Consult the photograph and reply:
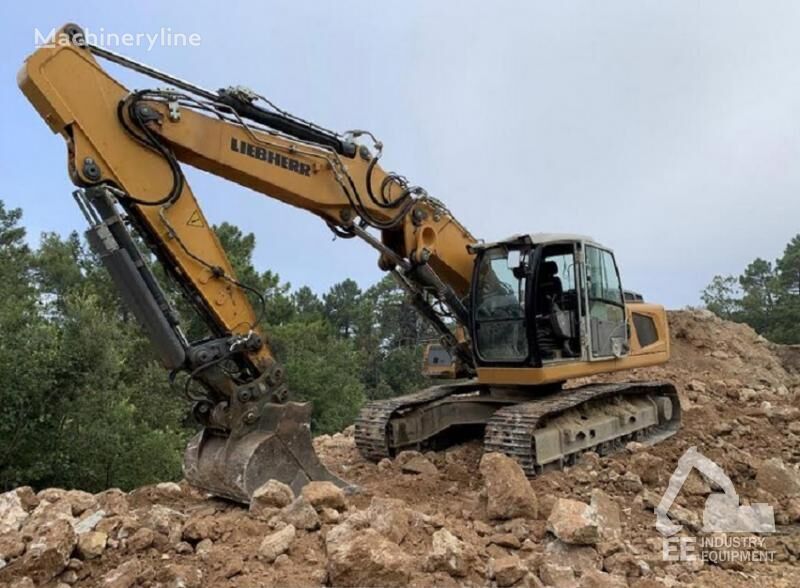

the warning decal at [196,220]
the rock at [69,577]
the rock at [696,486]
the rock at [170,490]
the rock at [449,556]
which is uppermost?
the warning decal at [196,220]

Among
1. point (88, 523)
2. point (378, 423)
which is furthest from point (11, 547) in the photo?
point (378, 423)

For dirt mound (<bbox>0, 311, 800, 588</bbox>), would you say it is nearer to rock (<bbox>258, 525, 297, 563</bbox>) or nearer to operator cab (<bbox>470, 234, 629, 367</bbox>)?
rock (<bbox>258, 525, 297, 563</bbox>)

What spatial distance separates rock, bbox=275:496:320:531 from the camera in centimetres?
415

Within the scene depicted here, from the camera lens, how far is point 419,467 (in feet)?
21.5

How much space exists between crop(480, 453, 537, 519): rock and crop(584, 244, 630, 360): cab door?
2.54 m

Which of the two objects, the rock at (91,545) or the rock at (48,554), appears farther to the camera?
the rock at (91,545)

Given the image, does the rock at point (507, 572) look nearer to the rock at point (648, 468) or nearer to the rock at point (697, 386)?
the rock at point (648, 468)

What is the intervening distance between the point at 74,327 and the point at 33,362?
5.01ft

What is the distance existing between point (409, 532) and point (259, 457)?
143 centimetres

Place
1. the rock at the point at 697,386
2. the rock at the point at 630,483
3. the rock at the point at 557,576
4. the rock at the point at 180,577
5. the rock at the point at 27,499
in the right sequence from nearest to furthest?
the rock at the point at 180,577 → the rock at the point at 557,576 → the rock at the point at 27,499 → the rock at the point at 630,483 → the rock at the point at 697,386

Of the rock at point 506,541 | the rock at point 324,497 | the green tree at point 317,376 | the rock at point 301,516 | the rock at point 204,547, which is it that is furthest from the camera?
the green tree at point 317,376

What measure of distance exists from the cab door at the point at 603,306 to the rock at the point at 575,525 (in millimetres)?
3098

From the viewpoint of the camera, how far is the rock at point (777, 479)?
603 cm

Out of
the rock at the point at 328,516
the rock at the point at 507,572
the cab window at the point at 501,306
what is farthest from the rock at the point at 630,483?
the rock at the point at 328,516
